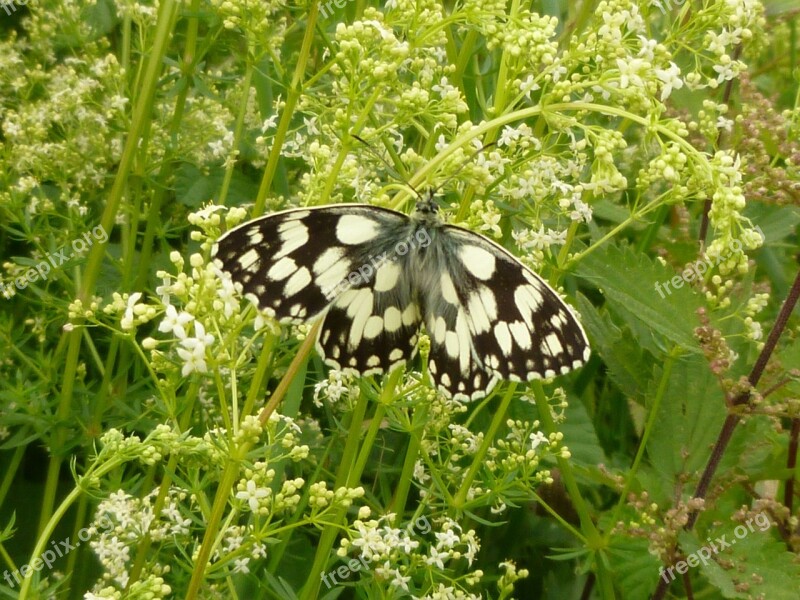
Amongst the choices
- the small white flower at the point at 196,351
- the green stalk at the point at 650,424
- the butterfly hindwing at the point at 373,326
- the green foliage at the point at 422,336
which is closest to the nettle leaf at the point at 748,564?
the green foliage at the point at 422,336

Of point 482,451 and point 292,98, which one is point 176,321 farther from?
point 482,451

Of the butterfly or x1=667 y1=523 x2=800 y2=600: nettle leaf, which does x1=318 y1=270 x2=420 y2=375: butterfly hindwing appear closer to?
the butterfly

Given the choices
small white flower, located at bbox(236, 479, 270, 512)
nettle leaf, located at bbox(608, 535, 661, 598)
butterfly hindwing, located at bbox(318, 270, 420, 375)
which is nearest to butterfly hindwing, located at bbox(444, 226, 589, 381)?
butterfly hindwing, located at bbox(318, 270, 420, 375)

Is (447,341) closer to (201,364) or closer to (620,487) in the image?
(201,364)

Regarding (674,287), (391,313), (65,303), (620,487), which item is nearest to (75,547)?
(65,303)

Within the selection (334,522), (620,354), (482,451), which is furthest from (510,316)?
(620,354)

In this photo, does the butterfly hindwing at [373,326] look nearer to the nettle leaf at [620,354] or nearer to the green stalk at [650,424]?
the green stalk at [650,424]
